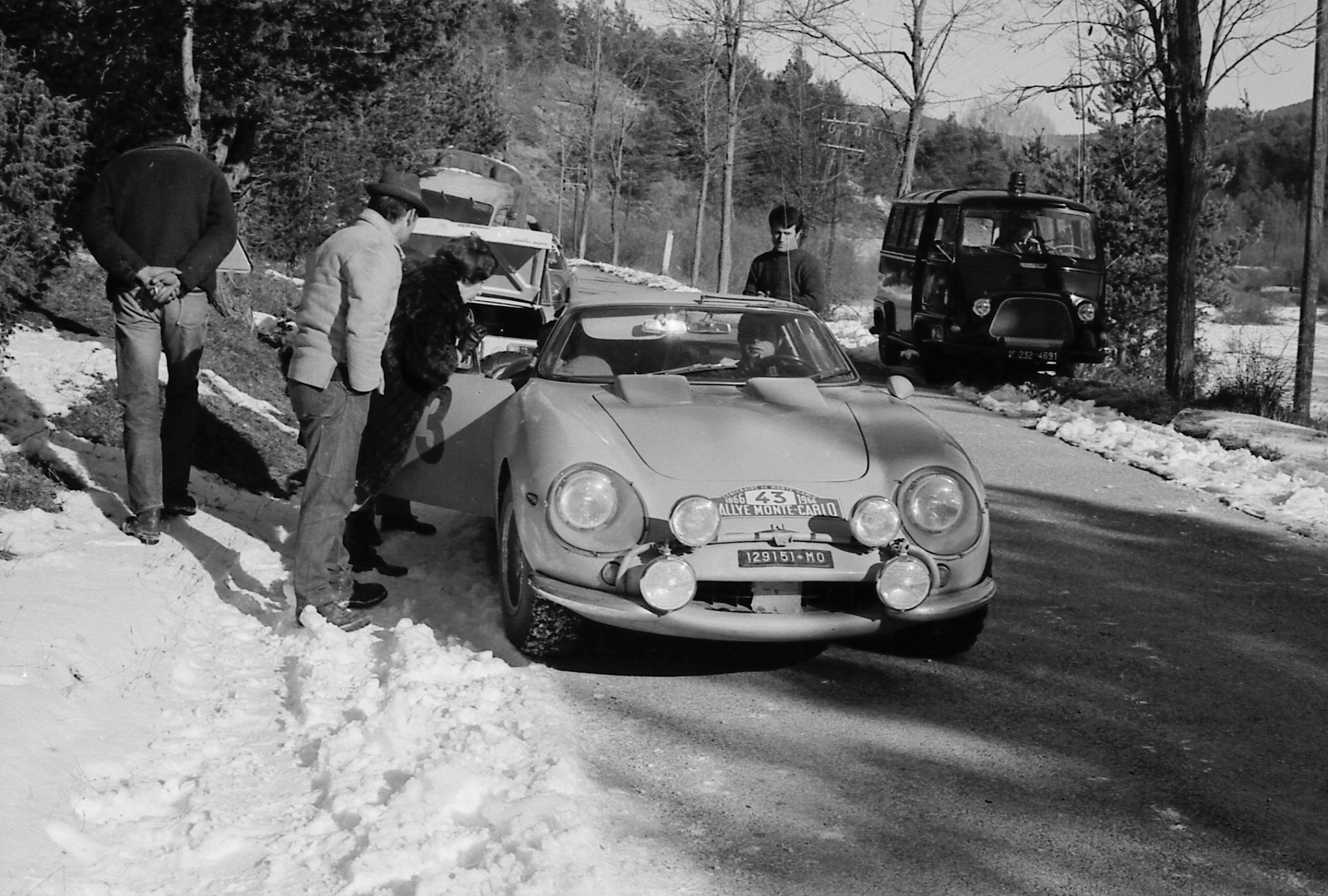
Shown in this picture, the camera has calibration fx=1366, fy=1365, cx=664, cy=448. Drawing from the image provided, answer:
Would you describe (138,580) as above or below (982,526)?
below

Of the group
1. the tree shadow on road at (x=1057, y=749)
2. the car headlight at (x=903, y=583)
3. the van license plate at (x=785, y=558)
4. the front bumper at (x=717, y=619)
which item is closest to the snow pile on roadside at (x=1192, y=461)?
the tree shadow on road at (x=1057, y=749)

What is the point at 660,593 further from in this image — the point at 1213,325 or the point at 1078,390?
the point at 1213,325

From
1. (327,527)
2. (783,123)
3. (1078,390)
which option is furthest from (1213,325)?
(327,527)

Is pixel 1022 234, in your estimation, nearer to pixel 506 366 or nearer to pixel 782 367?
pixel 782 367

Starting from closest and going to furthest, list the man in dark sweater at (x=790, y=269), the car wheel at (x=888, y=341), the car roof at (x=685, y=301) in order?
the car roof at (x=685, y=301) < the man in dark sweater at (x=790, y=269) < the car wheel at (x=888, y=341)

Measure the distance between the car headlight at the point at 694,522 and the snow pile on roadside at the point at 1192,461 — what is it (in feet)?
16.4

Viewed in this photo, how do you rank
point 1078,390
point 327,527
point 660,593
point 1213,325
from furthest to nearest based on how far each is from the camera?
1. point 1213,325
2. point 1078,390
3. point 327,527
4. point 660,593

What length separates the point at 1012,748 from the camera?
182 inches

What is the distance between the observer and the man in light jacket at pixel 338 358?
5543mm

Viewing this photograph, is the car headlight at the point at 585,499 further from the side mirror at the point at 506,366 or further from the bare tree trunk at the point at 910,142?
the bare tree trunk at the point at 910,142

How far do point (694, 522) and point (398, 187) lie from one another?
1.96m

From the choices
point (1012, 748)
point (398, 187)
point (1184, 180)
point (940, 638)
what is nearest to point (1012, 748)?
point (1012, 748)

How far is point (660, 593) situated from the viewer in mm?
4785

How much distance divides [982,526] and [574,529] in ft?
5.16
